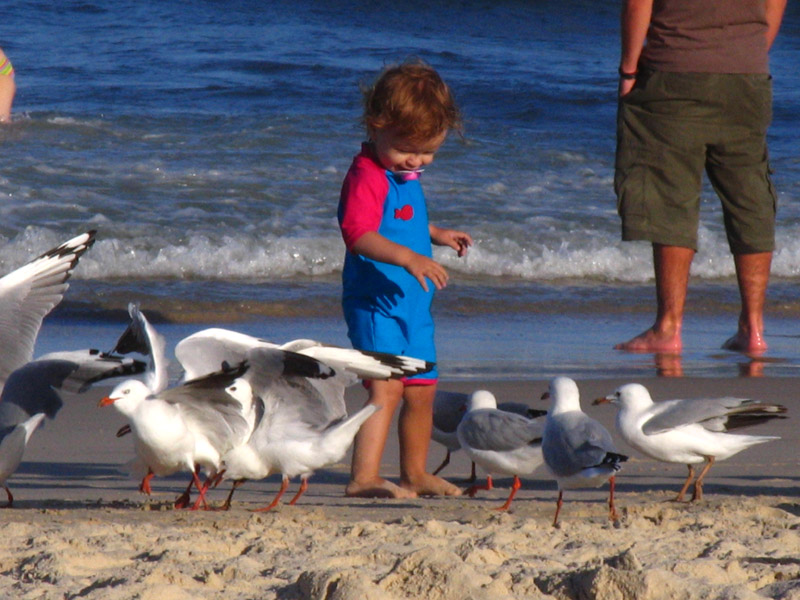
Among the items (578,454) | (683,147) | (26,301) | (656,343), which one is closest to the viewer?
(578,454)

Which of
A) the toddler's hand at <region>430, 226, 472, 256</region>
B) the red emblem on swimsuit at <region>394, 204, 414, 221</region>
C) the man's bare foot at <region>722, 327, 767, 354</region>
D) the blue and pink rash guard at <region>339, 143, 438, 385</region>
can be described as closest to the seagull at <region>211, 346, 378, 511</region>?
the blue and pink rash guard at <region>339, 143, 438, 385</region>

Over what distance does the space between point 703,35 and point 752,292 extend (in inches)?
51.7

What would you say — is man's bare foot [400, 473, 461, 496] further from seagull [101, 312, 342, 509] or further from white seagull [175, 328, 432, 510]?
seagull [101, 312, 342, 509]

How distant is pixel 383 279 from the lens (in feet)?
13.8

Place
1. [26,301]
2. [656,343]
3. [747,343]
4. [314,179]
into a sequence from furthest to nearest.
Result: [314,179] → [747,343] → [656,343] → [26,301]

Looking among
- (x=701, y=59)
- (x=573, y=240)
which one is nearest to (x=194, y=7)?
(x=573, y=240)

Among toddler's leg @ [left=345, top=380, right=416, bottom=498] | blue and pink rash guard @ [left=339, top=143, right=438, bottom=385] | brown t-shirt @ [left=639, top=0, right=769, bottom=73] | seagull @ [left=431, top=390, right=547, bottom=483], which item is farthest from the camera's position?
brown t-shirt @ [left=639, top=0, right=769, bottom=73]

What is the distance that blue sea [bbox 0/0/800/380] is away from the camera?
293 inches

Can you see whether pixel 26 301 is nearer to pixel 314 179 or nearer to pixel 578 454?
pixel 578 454

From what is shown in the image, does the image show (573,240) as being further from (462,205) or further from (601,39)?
(601,39)

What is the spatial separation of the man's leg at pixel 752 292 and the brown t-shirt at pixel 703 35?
0.95 metres

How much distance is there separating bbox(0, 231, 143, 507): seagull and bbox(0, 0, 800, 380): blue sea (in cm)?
148

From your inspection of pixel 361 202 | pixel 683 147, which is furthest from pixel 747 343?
pixel 361 202

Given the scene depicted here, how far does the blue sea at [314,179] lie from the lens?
24.4 ft
